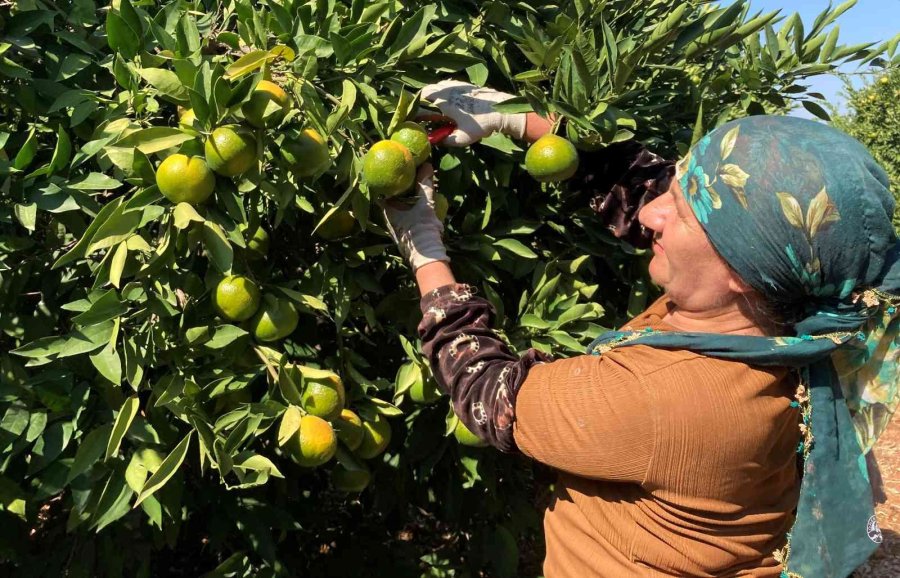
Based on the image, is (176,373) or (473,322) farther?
(176,373)

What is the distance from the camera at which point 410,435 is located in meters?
2.15

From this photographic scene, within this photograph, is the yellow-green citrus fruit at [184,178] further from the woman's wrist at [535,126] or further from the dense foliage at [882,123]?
the dense foliage at [882,123]

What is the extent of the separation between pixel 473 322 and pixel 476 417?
17 centimetres

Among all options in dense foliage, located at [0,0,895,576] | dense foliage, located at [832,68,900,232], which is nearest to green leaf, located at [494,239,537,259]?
dense foliage, located at [0,0,895,576]

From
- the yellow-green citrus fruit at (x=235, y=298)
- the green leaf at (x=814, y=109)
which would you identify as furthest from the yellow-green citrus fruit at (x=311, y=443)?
the green leaf at (x=814, y=109)

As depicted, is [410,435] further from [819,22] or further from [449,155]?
[819,22]

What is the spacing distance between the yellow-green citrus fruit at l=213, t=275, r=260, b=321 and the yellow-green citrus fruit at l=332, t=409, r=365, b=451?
0.30 metres

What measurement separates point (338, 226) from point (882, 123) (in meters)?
8.70

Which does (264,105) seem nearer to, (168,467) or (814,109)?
(168,467)

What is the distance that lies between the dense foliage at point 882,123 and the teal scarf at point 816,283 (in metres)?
7.77

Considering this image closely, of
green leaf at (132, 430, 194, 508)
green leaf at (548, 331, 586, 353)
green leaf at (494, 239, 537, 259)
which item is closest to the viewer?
green leaf at (132, 430, 194, 508)

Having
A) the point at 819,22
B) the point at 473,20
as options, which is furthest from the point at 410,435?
the point at 819,22

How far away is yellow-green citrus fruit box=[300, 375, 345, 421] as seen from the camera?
1.59 meters

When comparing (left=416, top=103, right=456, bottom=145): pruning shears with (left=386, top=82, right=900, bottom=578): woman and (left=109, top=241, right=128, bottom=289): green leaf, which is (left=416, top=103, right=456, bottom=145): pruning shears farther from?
(left=109, top=241, right=128, bottom=289): green leaf
